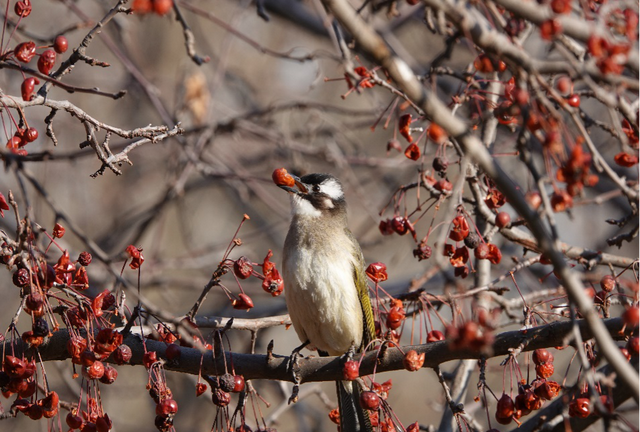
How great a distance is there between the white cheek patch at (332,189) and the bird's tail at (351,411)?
173 cm

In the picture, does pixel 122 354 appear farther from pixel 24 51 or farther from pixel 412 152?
pixel 412 152

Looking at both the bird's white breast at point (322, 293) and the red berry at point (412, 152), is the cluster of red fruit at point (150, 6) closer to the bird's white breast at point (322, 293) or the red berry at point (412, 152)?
the red berry at point (412, 152)

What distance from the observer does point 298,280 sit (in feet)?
18.3

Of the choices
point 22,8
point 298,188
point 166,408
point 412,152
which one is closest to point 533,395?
point 412,152

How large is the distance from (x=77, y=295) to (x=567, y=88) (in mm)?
2585

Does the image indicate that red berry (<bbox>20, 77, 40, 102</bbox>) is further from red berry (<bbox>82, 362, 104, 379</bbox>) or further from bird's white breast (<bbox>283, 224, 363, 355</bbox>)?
bird's white breast (<bbox>283, 224, 363, 355</bbox>)

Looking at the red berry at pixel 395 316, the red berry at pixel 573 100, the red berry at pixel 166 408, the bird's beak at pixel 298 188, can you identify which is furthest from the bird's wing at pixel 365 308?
the red berry at pixel 573 100

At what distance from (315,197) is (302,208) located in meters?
0.20

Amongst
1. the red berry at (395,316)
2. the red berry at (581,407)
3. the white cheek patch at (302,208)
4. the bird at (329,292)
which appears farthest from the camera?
the white cheek patch at (302,208)

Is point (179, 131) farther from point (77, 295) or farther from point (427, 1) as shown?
point (427, 1)

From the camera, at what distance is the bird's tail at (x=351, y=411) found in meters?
5.40

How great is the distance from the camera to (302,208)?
6.32 metres

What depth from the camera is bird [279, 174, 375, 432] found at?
5551 mm

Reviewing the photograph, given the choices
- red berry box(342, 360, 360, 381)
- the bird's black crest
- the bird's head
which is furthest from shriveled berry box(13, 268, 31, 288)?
the bird's black crest
